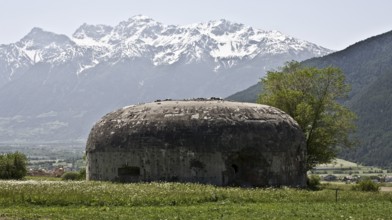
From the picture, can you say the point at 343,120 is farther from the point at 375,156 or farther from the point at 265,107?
→ the point at 375,156

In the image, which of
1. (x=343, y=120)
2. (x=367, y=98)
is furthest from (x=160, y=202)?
(x=367, y=98)

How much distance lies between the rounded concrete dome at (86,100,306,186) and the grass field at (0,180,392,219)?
4.90 m

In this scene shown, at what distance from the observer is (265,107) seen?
117ft

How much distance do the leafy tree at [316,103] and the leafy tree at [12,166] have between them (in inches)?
685

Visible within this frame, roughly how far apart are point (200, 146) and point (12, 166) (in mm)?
15498

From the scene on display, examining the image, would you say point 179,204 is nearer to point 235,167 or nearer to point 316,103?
point 235,167

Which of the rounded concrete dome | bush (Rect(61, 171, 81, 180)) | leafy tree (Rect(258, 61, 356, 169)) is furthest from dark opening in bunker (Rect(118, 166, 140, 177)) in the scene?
leafy tree (Rect(258, 61, 356, 169))

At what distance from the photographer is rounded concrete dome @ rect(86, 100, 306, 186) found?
3206 cm

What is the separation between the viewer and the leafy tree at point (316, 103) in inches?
1699

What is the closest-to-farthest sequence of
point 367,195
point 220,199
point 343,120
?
point 220,199
point 367,195
point 343,120

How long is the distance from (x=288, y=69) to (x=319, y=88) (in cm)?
304

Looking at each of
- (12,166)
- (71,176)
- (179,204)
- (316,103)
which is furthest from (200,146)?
(71,176)

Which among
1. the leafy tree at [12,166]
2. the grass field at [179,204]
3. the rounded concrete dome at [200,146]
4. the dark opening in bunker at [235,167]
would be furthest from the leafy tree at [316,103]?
the leafy tree at [12,166]

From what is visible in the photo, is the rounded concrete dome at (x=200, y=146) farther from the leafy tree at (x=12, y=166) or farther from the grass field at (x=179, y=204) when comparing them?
the leafy tree at (x=12, y=166)
